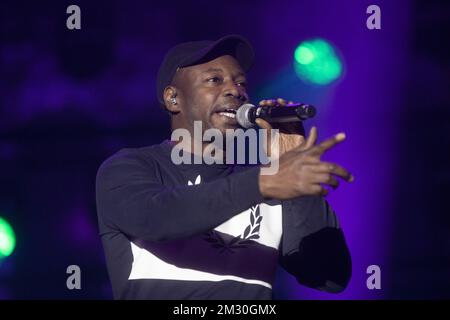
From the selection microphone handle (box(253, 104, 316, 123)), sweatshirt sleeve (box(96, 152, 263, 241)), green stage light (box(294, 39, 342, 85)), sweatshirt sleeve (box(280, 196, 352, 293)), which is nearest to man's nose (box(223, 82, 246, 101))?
microphone handle (box(253, 104, 316, 123))

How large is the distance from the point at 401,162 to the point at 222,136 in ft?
6.43

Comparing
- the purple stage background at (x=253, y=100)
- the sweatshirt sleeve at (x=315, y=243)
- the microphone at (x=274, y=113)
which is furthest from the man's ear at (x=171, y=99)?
the purple stage background at (x=253, y=100)

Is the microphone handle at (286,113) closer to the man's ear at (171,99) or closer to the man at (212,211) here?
the man at (212,211)

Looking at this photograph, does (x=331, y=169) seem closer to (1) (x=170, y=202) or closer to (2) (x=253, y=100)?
(1) (x=170, y=202)

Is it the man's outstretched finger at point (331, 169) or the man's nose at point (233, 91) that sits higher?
the man's nose at point (233, 91)

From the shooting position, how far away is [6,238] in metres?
4.81

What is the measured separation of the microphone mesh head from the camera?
2914 millimetres

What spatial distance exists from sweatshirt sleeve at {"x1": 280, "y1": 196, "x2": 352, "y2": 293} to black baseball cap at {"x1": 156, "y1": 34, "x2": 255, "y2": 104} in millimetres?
697

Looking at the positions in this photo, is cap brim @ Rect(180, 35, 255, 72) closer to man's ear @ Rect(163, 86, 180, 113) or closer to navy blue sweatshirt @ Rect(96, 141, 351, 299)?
man's ear @ Rect(163, 86, 180, 113)

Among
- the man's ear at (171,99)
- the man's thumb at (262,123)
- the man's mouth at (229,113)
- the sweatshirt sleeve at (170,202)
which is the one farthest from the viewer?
the man's ear at (171,99)

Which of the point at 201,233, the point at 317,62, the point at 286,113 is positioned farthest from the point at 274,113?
the point at 317,62

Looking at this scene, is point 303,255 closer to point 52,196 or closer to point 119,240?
point 119,240

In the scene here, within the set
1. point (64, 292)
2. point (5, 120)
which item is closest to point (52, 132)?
point (5, 120)

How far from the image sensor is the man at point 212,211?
2.24 metres
